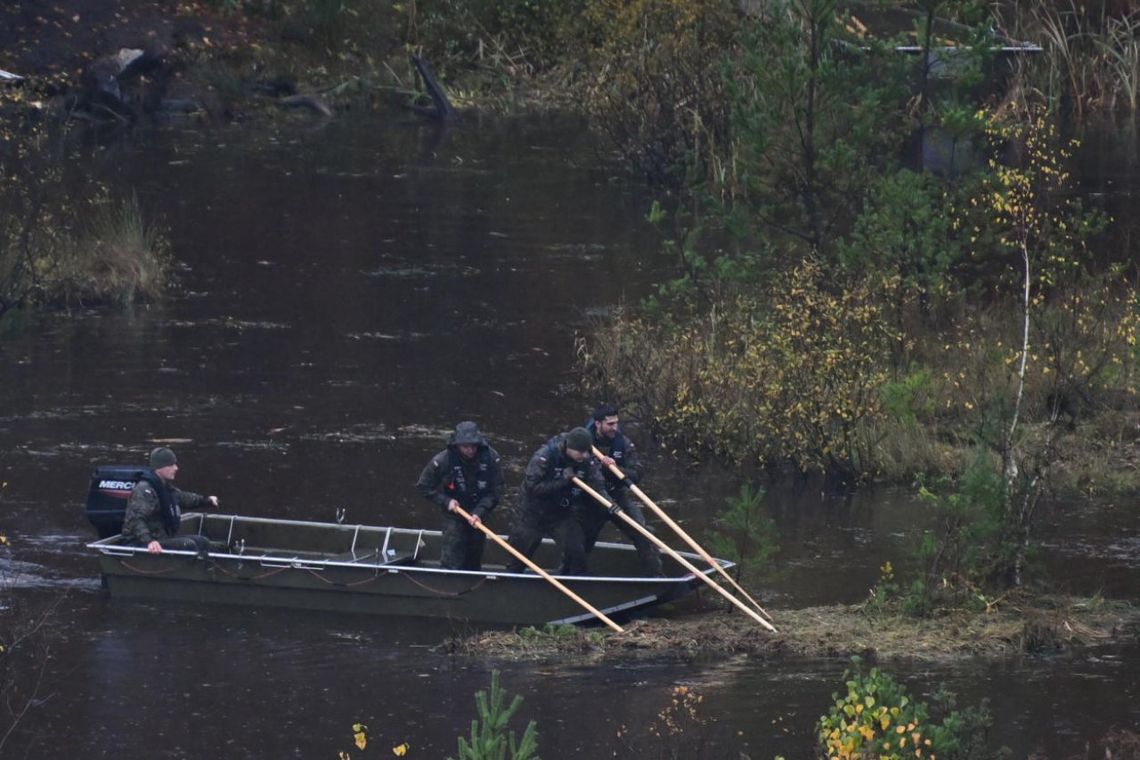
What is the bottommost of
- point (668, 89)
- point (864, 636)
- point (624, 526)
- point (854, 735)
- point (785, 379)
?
point (864, 636)

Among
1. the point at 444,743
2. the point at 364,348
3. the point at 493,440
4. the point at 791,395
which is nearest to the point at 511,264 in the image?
the point at 364,348

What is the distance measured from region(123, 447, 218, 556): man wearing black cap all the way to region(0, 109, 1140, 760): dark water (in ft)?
1.76

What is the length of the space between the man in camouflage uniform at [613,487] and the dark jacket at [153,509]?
2998mm

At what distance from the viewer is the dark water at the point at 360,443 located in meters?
13.9

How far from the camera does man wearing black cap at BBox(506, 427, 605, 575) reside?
1609cm

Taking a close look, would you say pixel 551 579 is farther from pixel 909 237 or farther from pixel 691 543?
pixel 909 237

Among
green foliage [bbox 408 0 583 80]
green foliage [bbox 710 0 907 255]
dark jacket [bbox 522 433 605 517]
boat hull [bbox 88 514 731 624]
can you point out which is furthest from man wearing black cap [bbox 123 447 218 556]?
green foliage [bbox 408 0 583 80]

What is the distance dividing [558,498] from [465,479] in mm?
733

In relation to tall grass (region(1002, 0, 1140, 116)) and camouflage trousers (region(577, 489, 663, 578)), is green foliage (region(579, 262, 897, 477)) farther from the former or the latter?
tall grass (region(1002, 0, 1140, 116))

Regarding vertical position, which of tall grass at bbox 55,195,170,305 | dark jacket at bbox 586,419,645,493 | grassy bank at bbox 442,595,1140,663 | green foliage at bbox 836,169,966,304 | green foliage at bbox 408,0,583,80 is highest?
green foliage at bbox 408,0,583,80

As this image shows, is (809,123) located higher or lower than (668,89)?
lower

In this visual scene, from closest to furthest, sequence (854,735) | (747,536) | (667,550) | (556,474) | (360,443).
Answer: (854,735), (667,550), (556,474), (747,536), (360,443)

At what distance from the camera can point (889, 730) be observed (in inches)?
416

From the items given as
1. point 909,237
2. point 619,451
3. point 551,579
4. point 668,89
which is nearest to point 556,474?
point 619,451
